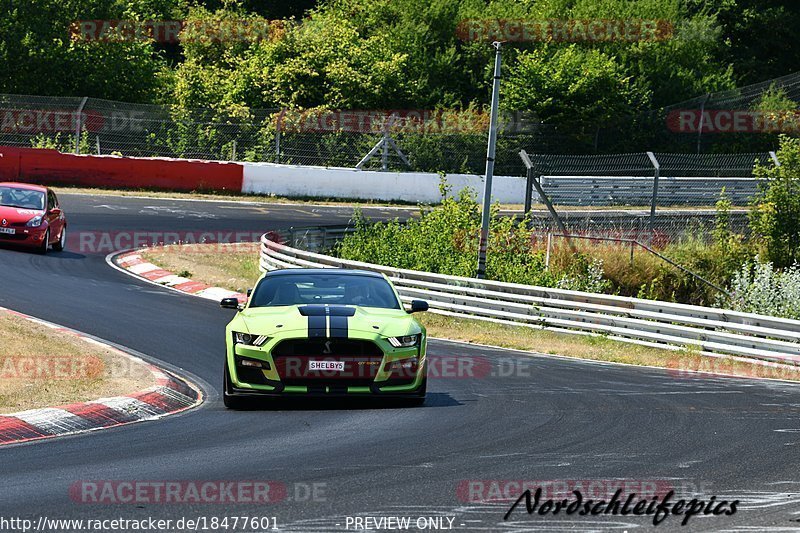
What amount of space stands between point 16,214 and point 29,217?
27cm

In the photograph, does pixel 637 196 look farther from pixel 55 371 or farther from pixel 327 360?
pixel 327 360

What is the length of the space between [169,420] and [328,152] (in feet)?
99.9

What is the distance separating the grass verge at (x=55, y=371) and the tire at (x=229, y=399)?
3.75ft

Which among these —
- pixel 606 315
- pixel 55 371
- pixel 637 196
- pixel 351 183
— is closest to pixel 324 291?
pixel 55 371

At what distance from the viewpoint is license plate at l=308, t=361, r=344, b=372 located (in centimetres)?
1142

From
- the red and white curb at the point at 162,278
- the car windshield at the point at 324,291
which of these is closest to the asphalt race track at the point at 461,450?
the car windshield at the point at 324,291

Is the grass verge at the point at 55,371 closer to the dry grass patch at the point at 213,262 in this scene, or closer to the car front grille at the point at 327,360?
the car front grille at the point at 327,360

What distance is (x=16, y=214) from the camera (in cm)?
2533

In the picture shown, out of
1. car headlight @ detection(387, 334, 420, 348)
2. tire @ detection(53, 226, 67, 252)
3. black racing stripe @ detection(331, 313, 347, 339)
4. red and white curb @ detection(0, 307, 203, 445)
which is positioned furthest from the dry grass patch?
car headlight @ detection(387, 334, 420, 348)

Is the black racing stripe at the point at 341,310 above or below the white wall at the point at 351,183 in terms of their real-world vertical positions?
below

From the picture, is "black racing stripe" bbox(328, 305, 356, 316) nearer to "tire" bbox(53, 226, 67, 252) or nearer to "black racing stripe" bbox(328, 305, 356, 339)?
"black racing stripe" bbox(328, 305, 356, 339)

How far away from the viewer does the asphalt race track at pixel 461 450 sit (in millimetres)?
7379

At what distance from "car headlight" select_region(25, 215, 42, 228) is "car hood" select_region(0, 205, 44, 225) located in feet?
0.20

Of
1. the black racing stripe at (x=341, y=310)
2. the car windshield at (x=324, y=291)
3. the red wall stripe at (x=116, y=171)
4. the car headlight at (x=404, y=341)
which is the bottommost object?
the car headlight at (x=404, y=341)
